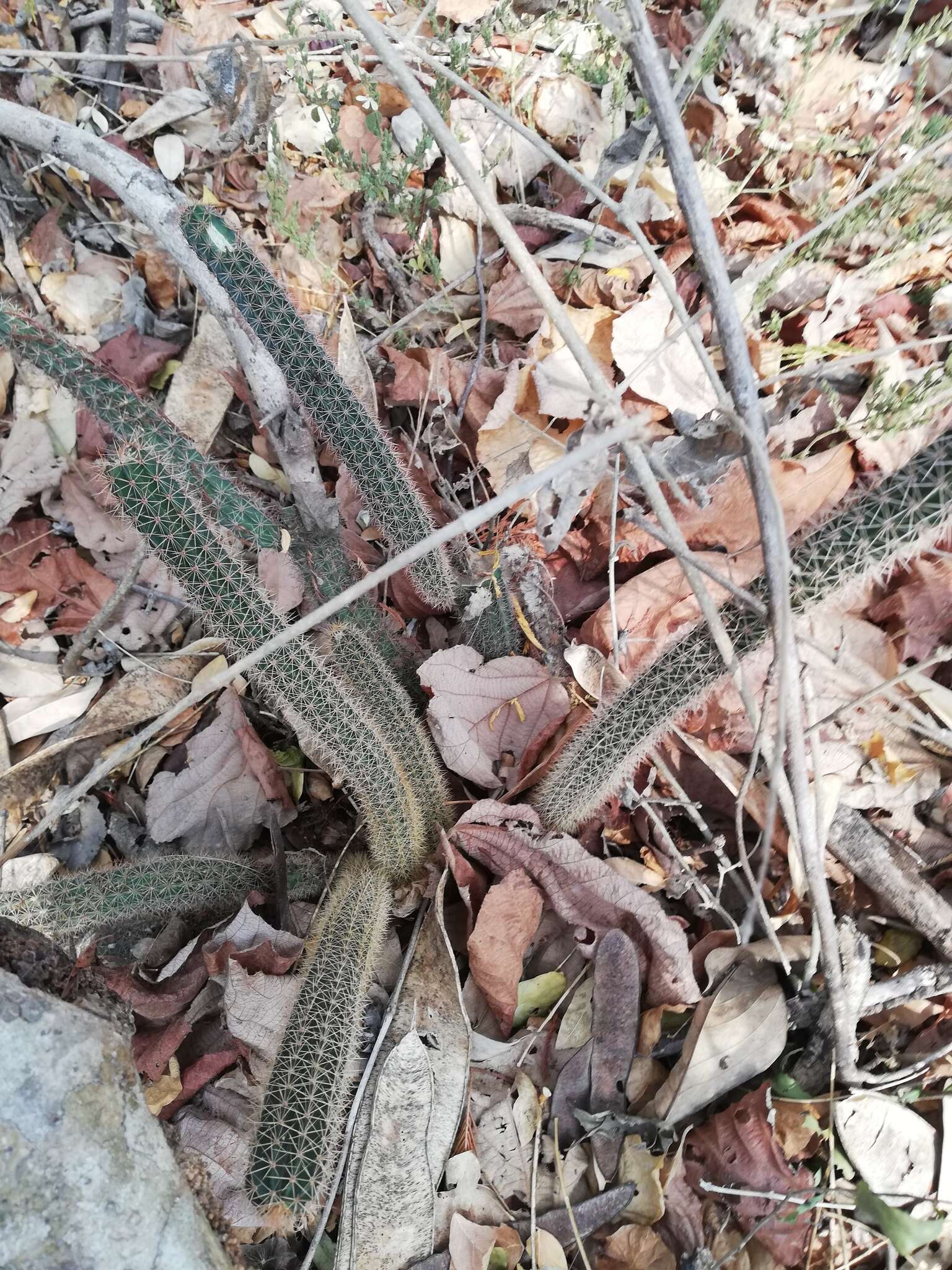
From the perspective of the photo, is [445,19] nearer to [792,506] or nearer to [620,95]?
[620,95]

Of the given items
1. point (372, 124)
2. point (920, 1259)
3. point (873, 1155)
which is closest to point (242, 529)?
point (372, 124)

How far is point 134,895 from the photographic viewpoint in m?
1.95

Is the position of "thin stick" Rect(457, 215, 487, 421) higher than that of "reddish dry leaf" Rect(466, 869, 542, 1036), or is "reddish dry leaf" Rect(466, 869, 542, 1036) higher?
"thin stick" Rect(457, 215, 487, 421)

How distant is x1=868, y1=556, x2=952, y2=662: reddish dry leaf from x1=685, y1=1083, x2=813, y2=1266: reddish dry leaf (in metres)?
1.19

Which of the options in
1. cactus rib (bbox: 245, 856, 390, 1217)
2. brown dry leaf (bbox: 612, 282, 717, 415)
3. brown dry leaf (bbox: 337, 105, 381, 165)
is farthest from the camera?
brown dry leaf (bbox: 337, 105, 381, 165)

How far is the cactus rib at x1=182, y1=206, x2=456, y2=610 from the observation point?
6.32 ft

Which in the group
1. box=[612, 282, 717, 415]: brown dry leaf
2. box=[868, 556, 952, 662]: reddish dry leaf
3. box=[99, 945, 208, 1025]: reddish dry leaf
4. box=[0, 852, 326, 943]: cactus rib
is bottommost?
box=[99, 945, 208, 1025]: reddish dry leaf

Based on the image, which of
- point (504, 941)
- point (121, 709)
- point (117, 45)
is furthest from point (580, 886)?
point (117, 45)

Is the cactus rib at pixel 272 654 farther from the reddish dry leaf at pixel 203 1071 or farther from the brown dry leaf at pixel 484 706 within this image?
the reddish dry leaf at pixel 203 1071

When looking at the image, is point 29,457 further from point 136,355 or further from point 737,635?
point 737,635

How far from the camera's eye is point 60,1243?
1.11 m

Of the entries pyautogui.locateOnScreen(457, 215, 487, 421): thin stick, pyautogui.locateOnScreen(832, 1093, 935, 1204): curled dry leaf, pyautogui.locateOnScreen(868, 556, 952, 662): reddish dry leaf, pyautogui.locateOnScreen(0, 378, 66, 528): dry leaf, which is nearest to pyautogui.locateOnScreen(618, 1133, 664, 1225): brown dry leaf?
pyautogui.locateOnScreen(832, 1093, 935, 1204): curled dry leaf

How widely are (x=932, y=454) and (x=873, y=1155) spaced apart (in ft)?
4.87

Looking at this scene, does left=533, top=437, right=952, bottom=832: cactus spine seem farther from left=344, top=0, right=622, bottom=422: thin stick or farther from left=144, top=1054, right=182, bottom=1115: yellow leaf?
left=144, top=1054, right=182, bottom=1115: yellow leaf
